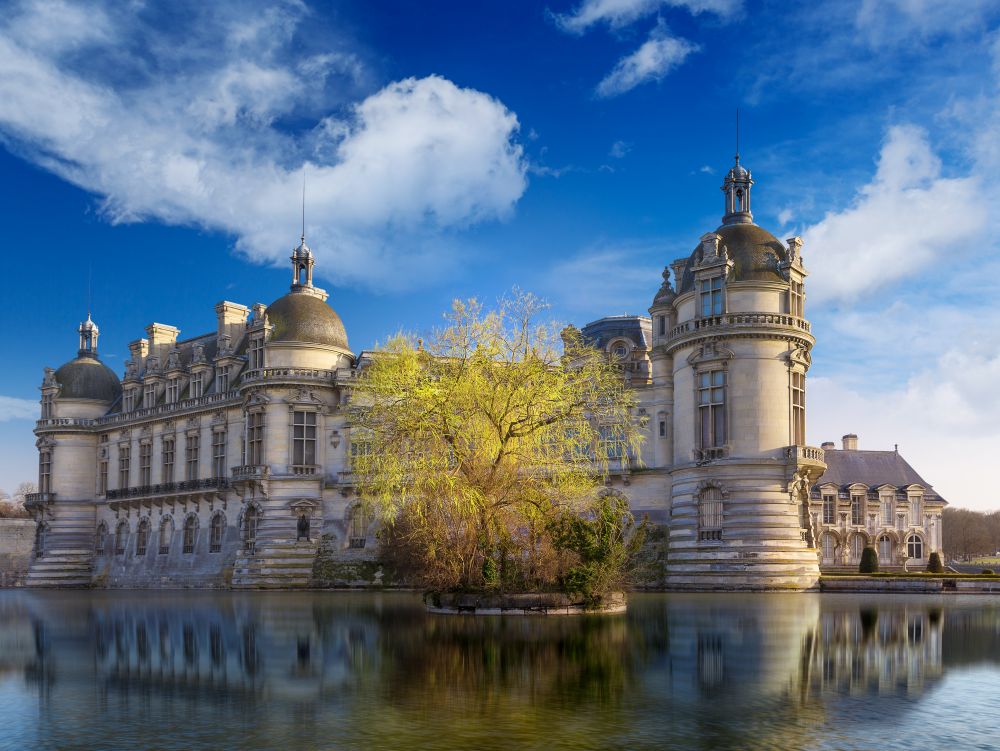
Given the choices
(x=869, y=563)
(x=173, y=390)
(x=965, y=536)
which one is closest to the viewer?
(x=869, y=563)

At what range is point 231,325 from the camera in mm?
73000

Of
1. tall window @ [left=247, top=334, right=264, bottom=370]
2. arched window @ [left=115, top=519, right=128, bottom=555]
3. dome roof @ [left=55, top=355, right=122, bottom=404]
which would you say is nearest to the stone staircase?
tall window @ [left=247, top=334, right=264, bottom=370]

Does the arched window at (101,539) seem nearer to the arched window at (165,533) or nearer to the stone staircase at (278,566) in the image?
the arched window at (165,533)

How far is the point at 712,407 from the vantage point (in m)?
53.2

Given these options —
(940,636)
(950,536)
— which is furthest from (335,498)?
(950,536)

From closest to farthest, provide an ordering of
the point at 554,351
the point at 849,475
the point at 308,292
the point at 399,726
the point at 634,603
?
1. the point at 399,726
2. the point at 554,351
3. the point at 634,603
4. the point at 308,292
5. the point at 849,475

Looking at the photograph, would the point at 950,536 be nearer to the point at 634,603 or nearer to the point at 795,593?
the point at 795,593

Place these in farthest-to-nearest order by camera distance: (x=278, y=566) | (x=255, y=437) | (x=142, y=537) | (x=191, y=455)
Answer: (x=142, y=537) < (x=191, y=455) < (x=255, y=437) < (x=278, y=566)

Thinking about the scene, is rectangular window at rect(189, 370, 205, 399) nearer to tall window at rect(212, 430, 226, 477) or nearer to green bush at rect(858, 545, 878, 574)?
tall window at rect(212, 430, 226, 477)

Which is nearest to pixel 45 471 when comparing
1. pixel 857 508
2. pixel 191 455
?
pixel 191 455

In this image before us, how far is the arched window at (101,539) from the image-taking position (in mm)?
78250

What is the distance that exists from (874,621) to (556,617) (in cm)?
918

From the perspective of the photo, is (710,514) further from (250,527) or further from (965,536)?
(965,536)

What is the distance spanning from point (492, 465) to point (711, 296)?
22.6 m
